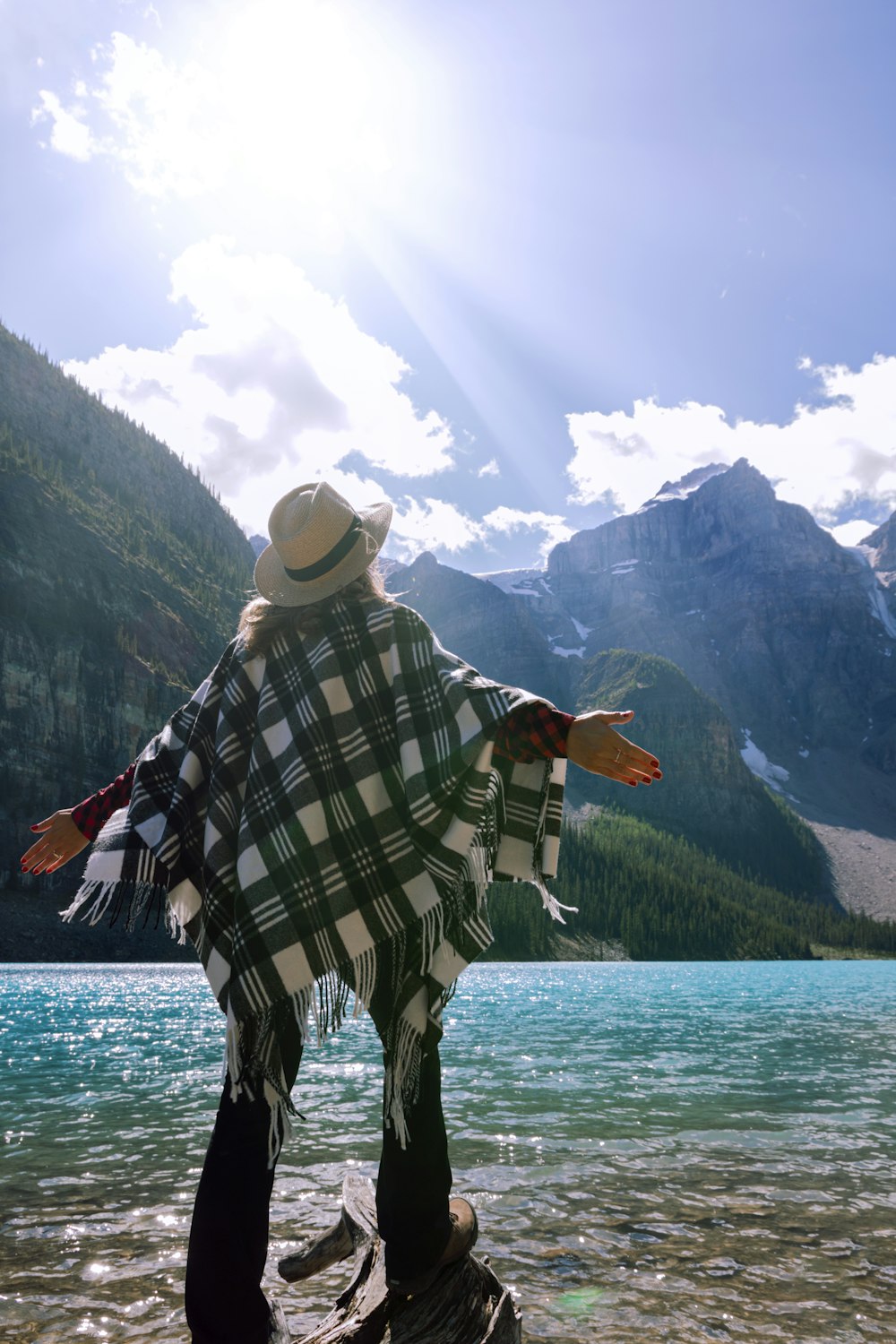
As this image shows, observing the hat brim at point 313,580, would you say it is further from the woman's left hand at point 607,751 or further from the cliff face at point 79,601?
the cliff face at point 79,601

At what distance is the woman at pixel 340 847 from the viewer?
2750 mm

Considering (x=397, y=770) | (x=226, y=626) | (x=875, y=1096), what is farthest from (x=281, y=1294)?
(x=226, y=626)

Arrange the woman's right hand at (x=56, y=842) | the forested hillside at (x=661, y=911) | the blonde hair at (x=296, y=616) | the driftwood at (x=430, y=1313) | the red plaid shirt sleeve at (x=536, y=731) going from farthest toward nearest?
1. the forested hillside at (x=661, y=911)
2. the woman's right hand at (x=56, y=842)
3. the blonde hair at (x=296, y=616)
4. the red plaid shirt sleeve at (x=536, y=731)
5. the driftwood at (x=430, y=1313)

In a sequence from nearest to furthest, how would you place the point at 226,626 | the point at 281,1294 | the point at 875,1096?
the point at 281,1294
the point at 875,1096
the point at 226,626

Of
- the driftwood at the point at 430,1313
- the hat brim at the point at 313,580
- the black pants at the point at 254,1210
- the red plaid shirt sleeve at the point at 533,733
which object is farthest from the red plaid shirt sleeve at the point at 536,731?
the driftwood at the point at 430,1313

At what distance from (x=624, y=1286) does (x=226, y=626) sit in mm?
115049

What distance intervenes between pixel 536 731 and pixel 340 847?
0.77 m

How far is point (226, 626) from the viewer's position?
115m

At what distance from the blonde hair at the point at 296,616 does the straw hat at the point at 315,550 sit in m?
0.04

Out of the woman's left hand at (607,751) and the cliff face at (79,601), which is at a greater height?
the cliff face at (79,601)

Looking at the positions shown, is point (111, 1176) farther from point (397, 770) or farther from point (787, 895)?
point (787, 895)

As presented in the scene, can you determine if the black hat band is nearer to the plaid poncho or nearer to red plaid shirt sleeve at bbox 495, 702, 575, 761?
the plaid poncho

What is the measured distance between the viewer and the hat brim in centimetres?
322

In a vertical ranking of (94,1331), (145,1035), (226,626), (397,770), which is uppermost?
(226,626)
